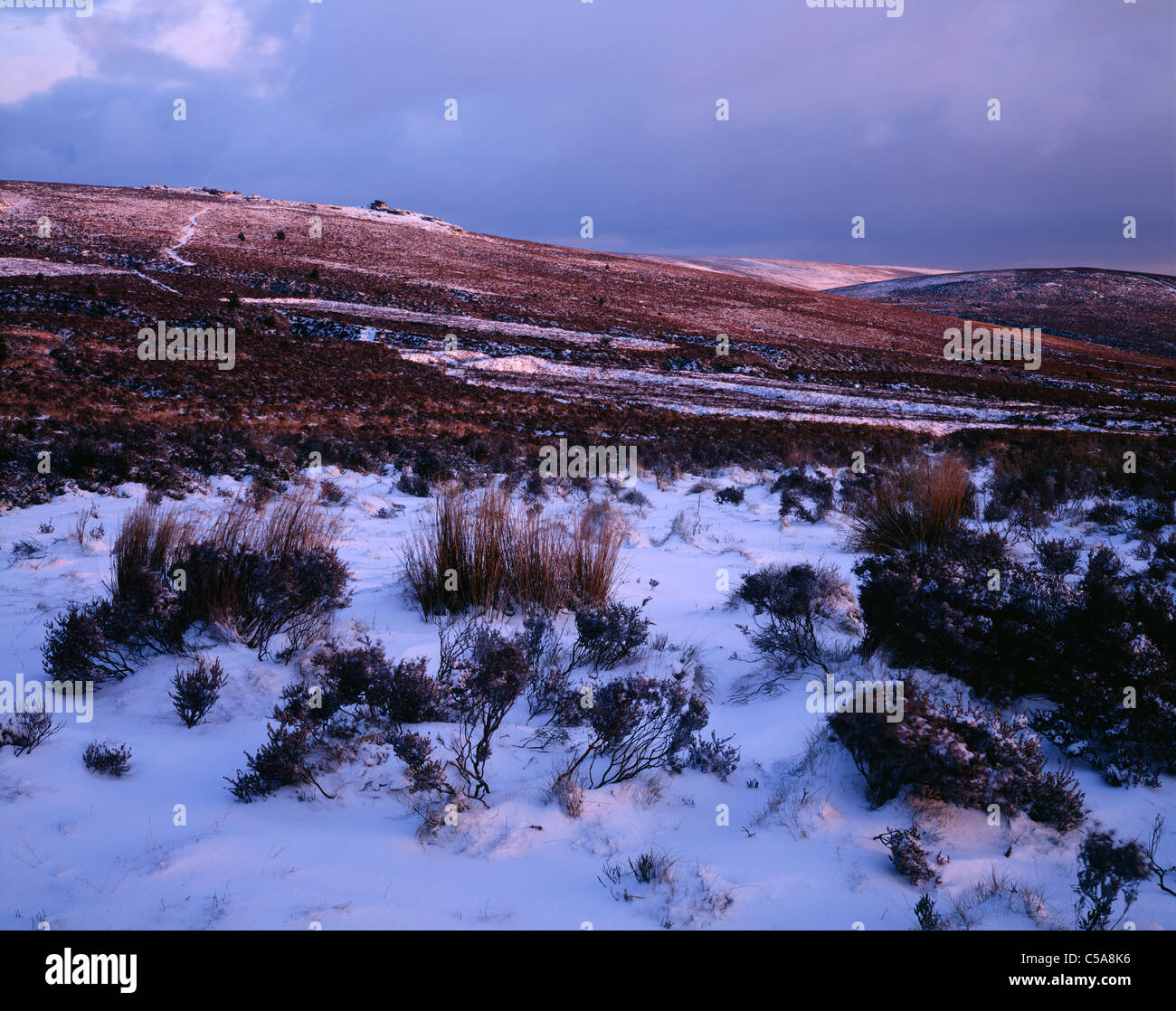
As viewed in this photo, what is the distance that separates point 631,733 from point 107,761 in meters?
2.45

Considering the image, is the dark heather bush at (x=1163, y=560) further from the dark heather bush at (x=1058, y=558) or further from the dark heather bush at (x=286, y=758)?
the dark heather bush at (x=286, y=758)

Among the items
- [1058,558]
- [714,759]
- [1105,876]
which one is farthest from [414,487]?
[1105,876]

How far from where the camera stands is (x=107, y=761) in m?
2.97

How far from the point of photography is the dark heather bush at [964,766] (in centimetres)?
286

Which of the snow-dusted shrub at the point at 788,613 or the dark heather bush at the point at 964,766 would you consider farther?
the snow-dusted shrub at the point at 788,613

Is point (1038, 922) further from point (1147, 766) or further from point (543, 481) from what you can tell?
point (543, 481)

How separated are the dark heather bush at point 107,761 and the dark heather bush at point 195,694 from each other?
0.35 m

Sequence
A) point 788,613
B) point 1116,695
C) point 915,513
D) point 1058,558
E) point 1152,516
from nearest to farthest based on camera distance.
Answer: point 1116,695 < point 788,613 < point 1058,558 < point 915,513 < point 1152,516

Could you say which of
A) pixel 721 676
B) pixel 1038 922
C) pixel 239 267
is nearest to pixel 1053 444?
pixel 721 676

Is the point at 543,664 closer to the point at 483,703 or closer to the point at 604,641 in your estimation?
the point at 604,641

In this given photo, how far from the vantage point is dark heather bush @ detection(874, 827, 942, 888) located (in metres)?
2.55

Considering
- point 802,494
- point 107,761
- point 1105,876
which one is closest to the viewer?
point 1105,876

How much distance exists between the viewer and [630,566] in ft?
20.1

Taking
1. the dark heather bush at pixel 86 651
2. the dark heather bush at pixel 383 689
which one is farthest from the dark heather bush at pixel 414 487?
the dark heather bush at pixel 383 689
